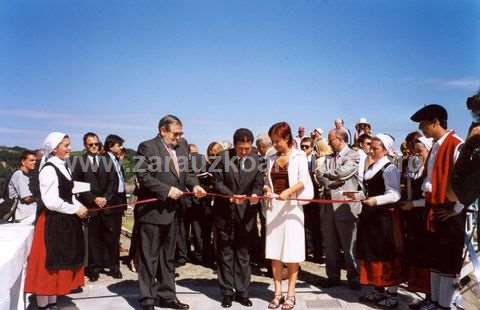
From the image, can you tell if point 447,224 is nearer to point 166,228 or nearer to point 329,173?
point 329,173

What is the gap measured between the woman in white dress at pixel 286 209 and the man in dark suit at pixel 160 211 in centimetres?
95

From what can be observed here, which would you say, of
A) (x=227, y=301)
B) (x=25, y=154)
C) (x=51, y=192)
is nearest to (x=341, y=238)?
(x=227, y=301)

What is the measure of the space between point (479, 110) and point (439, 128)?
2.28m

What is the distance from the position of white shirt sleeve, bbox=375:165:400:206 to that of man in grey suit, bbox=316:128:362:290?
0.82 m

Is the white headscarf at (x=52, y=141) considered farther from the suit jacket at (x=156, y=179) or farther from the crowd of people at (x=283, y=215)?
the suit jacket at (x=156, y=179)

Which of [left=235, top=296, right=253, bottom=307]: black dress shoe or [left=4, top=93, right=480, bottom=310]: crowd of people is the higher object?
[left=4, top=93, right=480, bottom=310]: crowd of people

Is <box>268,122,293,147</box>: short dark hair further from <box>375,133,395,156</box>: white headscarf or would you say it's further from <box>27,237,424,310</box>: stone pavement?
<box>27,237,424,310</box>: stone pavement

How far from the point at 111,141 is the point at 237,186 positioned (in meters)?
2.72

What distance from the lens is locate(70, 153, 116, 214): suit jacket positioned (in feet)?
21.9

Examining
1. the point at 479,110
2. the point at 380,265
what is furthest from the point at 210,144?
the point at 479,110

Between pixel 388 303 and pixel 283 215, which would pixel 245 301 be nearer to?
pixel 283 215

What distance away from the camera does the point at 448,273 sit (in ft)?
15.1

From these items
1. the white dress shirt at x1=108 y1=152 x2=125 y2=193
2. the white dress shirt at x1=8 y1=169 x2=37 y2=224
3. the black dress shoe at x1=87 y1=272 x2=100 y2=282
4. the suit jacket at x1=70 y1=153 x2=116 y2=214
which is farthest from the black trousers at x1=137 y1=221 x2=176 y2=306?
the white dress shirt at x1=8 y1=169 x2=37 y2=224

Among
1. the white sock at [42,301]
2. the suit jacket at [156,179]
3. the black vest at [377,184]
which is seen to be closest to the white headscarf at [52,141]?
the suit jacket at [156,179]
